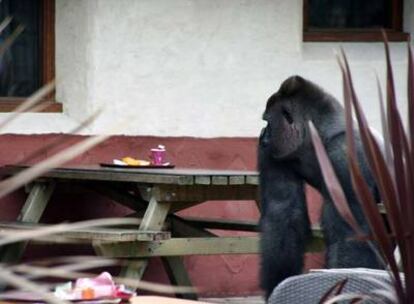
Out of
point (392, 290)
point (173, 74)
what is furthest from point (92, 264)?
point (173, 74)

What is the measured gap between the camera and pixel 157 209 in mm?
7797

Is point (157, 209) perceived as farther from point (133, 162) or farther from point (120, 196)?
point (120, 196)

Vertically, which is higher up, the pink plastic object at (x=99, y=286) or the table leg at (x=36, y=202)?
the pink plastic object at (x=99, y=286)

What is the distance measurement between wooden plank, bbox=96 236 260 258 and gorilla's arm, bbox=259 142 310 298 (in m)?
0.47

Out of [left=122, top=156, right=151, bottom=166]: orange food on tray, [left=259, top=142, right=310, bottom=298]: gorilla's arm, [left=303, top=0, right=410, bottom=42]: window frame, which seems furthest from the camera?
[left=303, top=0, right=410, bottom=42]: window frame

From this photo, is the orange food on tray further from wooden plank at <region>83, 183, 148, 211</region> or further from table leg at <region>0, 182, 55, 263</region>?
table leg at <region>0, 182, 55, 263</region>

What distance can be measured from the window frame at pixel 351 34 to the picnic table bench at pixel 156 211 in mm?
1521

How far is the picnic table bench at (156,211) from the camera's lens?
296 inches

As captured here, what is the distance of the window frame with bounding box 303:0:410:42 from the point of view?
31.3 feet

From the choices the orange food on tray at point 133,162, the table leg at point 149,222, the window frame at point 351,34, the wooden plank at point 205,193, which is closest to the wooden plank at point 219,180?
the wooden plank at point 205,193

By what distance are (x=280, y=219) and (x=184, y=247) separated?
1019 mm

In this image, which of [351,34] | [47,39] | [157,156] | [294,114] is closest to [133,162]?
[157,156]

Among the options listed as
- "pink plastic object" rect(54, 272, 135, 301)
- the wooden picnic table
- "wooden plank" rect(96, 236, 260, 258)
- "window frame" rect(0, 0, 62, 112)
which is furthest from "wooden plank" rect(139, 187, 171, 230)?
"pink plastic object" rect(54, 272, 135, 301)

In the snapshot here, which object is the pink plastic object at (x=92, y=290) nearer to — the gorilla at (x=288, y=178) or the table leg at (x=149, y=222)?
the gorilla at (x=288, y=178)
